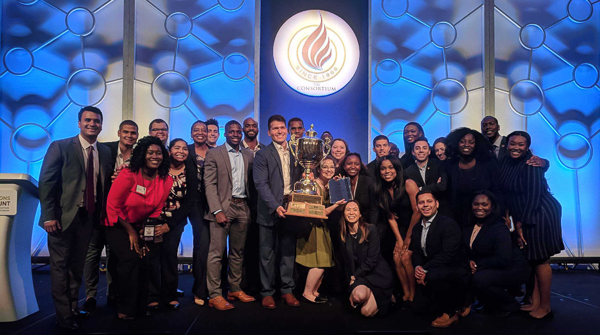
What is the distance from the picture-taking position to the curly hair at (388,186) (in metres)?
3.77

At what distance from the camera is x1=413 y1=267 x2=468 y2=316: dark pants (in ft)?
10.4

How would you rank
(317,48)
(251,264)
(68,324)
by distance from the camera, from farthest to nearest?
(317,48), (251,264), (68,324)

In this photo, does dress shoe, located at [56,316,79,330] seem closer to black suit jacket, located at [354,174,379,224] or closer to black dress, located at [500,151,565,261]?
black suit jacket, located at [354,174,379,224]

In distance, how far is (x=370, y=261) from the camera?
3.50m

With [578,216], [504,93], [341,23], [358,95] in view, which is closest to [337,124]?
[358,95]

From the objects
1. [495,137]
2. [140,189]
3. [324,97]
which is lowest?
[140,189]

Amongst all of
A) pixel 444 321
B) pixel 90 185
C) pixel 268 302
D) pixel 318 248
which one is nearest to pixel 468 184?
pixel 444 321

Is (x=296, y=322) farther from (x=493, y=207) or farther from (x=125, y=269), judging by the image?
(x=493, y=207)

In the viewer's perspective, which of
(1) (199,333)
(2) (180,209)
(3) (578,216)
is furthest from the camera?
(3) (578,216)

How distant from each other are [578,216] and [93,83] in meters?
7.20

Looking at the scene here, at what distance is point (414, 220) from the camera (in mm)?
3682

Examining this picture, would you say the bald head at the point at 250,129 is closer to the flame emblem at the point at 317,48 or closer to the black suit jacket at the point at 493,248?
the flame emblem at the point at 317,48

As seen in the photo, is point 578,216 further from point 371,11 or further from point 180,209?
point 180,209

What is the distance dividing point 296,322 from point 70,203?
1.96 metres
